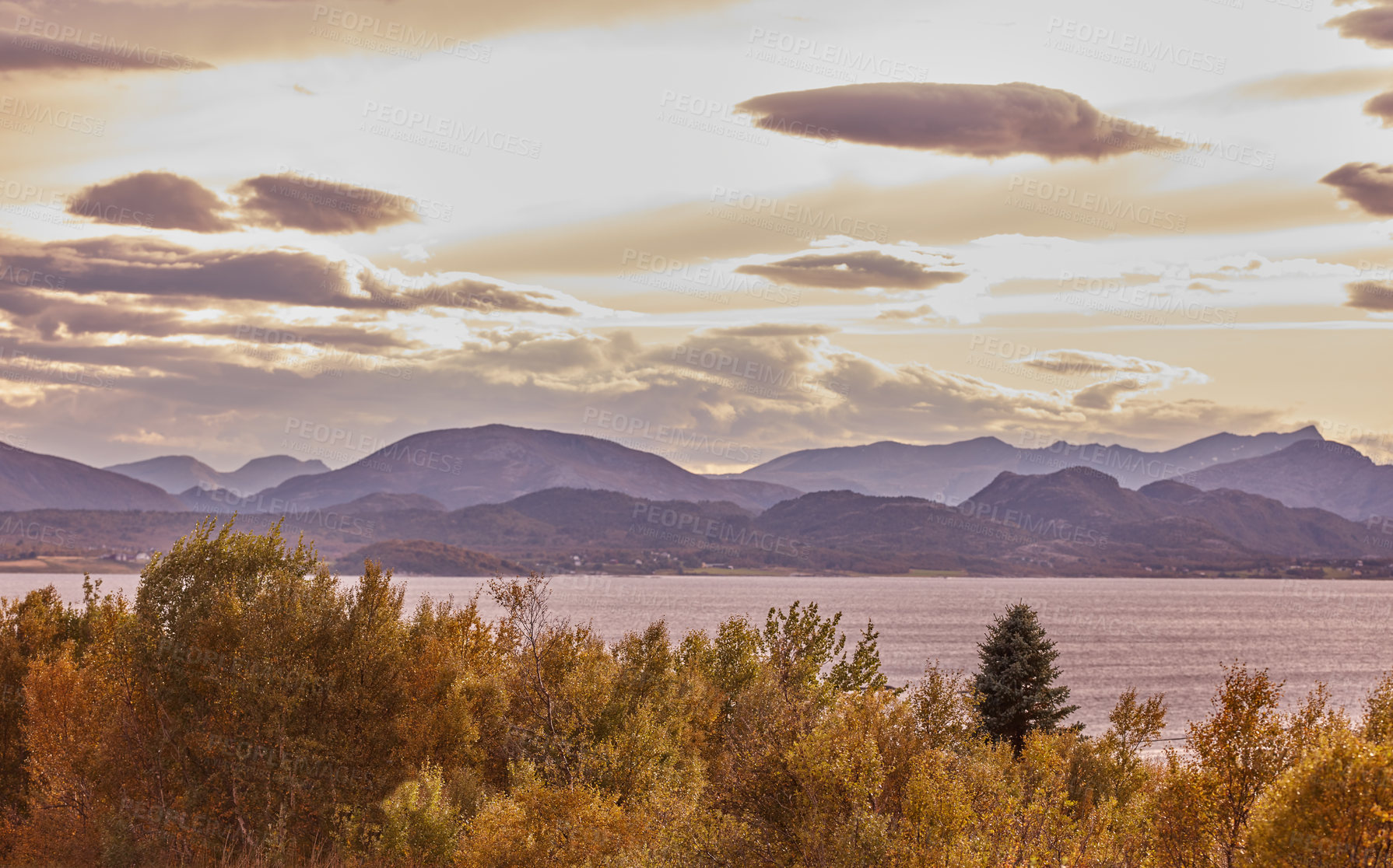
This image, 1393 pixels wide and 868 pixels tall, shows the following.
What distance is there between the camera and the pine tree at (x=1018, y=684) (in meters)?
51.2

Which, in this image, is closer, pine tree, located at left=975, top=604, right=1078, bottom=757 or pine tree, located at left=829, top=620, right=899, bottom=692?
pine tree, located at left=975, top=604, right=1078, bottom=757

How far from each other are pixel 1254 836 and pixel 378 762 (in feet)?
106

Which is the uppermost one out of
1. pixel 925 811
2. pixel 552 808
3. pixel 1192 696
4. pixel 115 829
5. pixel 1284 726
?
pixel 1284 726

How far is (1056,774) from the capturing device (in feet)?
131

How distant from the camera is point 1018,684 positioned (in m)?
51.8

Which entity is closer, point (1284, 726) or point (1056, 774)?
point (1284, 726)

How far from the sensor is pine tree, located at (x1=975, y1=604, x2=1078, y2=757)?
5125cm

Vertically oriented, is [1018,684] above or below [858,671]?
above

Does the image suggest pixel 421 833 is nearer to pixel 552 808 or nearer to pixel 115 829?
pixel 552 808

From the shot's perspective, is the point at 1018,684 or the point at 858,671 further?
the point at 858,671

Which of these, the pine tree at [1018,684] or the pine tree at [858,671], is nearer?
the pine tree at [1018,684]

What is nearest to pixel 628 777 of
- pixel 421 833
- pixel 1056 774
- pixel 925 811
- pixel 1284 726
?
pixel 421 833

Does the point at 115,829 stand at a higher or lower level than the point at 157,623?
lower

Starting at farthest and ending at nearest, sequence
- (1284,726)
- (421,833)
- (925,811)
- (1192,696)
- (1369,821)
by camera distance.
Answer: (1192,696), (421,833), (1284,726), (925,811), (1369,821)
